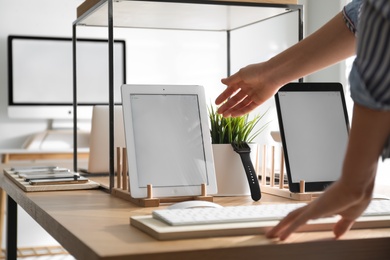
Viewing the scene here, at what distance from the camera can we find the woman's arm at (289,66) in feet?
3.57

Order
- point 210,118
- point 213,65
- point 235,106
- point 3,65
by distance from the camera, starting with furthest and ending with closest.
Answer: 1. point 213,65
2. point 3,65
3. point 210,118
4. point 235,106

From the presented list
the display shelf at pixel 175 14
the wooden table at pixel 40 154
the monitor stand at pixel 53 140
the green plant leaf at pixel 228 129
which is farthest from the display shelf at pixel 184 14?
the monitor stand at pixel 53 140

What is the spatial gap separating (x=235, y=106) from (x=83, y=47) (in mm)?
3690

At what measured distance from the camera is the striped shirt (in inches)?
23.8

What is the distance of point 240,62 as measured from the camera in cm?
548

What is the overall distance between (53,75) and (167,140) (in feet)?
12.3

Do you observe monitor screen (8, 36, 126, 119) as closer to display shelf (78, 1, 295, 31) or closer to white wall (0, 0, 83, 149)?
white wall (0, 0, 83, 149)

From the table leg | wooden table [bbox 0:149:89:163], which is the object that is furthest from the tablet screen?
wooden table [bbox 0:149:89:163]

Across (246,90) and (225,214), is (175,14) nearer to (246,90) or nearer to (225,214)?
(246,90)

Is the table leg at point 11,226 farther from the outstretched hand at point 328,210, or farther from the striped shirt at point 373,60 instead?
the striped shirt at point 373,60

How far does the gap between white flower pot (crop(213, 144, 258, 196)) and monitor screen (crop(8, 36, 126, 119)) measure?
343 cm

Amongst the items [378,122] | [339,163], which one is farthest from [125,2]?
[378,122]

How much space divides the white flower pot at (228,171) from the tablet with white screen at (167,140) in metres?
0.06

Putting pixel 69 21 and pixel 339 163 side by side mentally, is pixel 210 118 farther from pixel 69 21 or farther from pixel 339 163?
pixel 69 21
